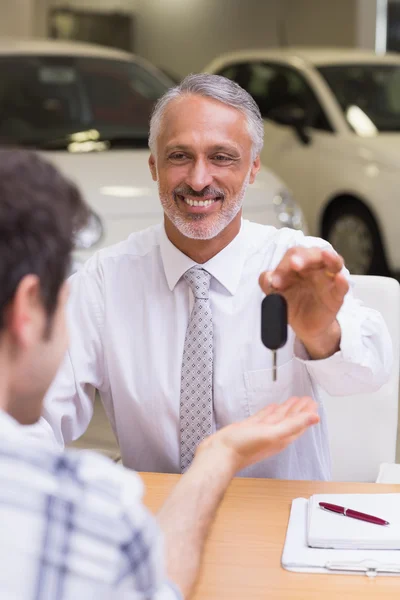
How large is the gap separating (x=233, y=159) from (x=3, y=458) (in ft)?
4.05

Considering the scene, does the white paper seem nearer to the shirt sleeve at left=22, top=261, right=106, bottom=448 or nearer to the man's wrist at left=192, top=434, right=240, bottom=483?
the man's wrist at left=192, top=434, right=240, bottom=483

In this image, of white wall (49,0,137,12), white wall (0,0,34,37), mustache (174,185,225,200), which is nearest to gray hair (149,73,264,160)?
mustache (174,185,225,200)

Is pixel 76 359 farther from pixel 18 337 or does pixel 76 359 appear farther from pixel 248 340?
pixel 18 337

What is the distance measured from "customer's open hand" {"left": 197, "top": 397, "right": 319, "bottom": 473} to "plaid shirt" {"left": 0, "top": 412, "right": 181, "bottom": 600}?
0.39 meters

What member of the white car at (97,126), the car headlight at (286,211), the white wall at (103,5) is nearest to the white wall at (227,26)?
the white wall at (103,5)

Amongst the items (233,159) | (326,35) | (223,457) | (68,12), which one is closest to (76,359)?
(233,159)

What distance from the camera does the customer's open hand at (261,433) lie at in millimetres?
1361

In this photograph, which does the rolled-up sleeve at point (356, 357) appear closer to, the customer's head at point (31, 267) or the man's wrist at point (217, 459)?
the man's wrist at point (217, 459)

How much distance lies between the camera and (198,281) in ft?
6.75

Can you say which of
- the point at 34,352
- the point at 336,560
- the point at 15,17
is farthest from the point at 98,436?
the point at 15,17

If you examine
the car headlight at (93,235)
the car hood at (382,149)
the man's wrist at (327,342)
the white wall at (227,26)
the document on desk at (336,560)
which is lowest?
the white wall at (227,26)

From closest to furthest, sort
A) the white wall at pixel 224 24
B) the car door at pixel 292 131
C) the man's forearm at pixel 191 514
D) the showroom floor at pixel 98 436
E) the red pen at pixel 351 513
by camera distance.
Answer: the man's forearm at pixel 191 514 → the red pen at pixel 351 513 → the showroom floor at pixel 98 436 → the car door at pixel 292 131 → the white wall at pixel 224 24

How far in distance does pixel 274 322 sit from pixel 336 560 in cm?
36

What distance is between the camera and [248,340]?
2.05 meters
